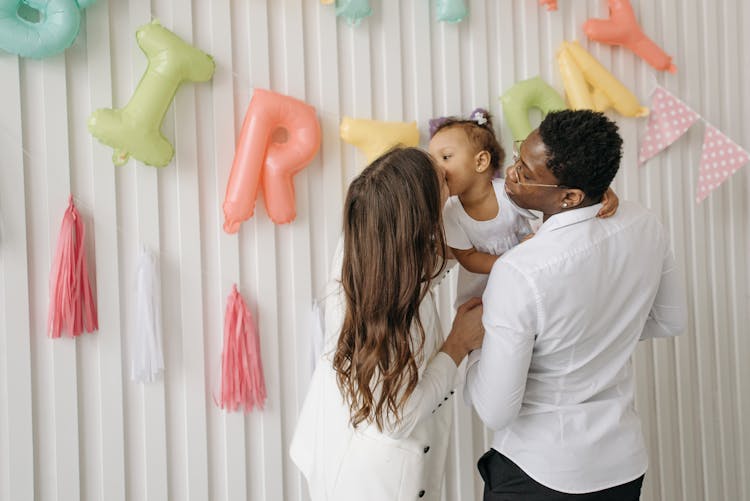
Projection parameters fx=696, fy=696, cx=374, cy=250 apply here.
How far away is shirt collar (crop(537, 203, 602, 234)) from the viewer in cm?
136

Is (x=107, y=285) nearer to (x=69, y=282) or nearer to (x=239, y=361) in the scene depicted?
(x=69, y=282)

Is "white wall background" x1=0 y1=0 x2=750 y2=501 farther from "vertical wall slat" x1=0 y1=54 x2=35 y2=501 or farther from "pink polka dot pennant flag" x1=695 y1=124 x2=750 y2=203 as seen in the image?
"pink polka dot pennant flag" x1=695 y1=124 x2=750 y2=203

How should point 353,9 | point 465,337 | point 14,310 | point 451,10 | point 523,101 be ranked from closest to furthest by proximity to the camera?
point 465,337, point 14,310, point 353,9, point 451,10, point 523,101

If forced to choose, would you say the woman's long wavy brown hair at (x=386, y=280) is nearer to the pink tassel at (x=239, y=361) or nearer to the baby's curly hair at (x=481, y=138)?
the baby's curly hair at (x=481, y=138)

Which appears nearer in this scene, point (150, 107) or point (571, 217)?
point (571, 217)

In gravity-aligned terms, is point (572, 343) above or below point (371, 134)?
below

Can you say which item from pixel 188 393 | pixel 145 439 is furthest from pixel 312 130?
pixel 145 439

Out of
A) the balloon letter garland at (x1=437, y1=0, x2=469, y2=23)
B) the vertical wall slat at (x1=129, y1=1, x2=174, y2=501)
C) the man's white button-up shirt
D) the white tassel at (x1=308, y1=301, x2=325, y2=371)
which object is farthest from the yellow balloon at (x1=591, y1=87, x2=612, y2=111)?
the vertical wall slat at (x1=129, y1=1, x2=174, y2=501)

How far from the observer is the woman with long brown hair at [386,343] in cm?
138

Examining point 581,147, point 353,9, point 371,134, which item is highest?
point 353,9

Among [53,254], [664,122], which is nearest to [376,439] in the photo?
[53,254]

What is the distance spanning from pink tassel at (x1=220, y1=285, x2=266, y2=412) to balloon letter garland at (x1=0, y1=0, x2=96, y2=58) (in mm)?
731

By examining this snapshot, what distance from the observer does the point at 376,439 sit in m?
1.45

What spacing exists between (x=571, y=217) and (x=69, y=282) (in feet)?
3.82
